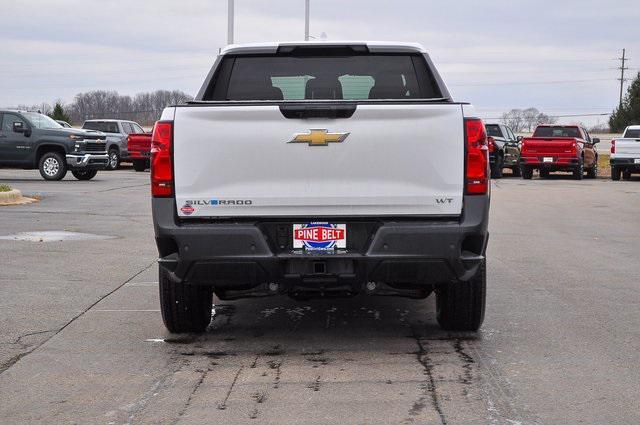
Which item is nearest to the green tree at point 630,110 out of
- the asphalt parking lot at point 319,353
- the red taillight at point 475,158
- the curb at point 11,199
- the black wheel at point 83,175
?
the black wheel at point 83,175

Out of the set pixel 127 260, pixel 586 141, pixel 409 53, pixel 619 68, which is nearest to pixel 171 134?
pixel 409 53

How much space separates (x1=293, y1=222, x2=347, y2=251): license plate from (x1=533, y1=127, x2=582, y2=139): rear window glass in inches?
1109

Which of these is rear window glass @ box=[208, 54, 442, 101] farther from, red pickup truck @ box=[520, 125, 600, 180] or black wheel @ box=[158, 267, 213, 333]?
red pickup truck @ box=[520, 125, 600, 180]

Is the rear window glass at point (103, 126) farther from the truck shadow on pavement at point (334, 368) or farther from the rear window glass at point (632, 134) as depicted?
the truck shadow on pavement at point (334, 368)

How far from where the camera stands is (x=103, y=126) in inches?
1489

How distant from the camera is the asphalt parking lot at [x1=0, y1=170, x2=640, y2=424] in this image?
5184mm

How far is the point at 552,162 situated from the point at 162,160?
1082 inches

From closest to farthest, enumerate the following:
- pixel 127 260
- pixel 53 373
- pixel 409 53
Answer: pixel 53 373, pixel 409 53, pixel 127 260

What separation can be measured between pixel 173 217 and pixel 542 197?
1837 centimetres

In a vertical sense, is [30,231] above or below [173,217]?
below

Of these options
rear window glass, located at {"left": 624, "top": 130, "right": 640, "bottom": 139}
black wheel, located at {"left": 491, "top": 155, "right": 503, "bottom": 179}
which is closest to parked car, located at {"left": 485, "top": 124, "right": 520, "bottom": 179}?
black wheel, located at {"left": 491, "top": 155, "right": 503, "bottom": 179}

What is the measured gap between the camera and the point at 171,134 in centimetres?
625

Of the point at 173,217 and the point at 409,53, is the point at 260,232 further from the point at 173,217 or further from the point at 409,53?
the point at 409,53

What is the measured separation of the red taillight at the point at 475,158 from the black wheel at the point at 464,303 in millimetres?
690
